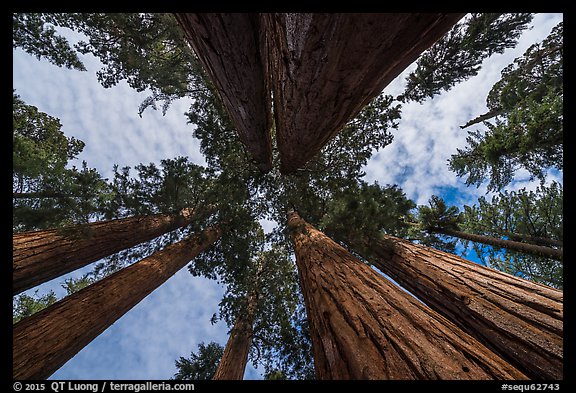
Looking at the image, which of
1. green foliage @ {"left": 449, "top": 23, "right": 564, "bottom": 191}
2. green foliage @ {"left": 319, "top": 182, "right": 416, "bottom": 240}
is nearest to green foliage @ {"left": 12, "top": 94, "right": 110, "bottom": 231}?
green foliage @ {"left": 319, "top": 182, "right": 416, "bottom": 240}

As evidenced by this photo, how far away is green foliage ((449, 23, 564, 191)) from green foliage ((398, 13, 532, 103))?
3.72ft

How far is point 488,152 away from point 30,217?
11.5 meters

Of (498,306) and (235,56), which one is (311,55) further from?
(498,306)

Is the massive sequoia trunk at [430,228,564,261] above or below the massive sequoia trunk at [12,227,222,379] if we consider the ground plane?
above

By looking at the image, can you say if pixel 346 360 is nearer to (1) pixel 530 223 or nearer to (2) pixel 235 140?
(2) pixel 235 140

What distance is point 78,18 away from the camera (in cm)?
659

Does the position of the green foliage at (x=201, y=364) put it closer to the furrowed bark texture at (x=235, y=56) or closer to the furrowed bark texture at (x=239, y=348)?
the furrowed bark texture at (x=239, y=348)

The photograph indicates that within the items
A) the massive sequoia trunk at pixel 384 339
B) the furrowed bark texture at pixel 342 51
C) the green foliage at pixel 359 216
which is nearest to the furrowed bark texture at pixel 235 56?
the furrowed bark texture at pixel 342 51

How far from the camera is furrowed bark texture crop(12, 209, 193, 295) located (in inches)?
147

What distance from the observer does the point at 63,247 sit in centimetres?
427

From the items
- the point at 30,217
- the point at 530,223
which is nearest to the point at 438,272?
the point at 530,223

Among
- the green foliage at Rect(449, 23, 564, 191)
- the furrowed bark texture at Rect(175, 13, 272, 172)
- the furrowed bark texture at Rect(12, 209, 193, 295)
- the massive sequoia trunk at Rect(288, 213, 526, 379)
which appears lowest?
the massive sequoia trunk at Rect(288, 213, 526, 379)

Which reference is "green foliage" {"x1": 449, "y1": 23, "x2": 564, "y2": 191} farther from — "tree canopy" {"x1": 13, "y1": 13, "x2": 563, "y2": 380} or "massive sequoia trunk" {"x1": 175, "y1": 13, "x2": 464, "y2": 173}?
"massive sequoia trunk" {"x1": 175, "y1": 13, "x2": 464, "y2": 173}

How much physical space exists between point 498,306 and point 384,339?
2232mm
